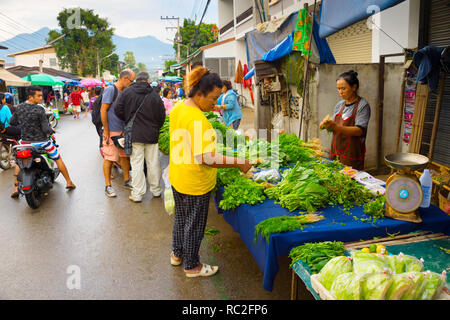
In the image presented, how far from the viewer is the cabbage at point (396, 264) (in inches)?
74.9

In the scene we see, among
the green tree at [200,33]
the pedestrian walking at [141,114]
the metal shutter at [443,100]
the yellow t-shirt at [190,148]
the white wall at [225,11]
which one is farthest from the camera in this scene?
the green tree at [200,33]

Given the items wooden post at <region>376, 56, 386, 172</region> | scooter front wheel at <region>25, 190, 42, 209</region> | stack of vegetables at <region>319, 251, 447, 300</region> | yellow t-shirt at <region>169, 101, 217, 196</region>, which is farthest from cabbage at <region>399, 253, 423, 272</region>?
scooter front wheel at <region>25, 190, 42, 209</region>

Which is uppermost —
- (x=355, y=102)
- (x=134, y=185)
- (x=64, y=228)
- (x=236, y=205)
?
(x=355, y=102)

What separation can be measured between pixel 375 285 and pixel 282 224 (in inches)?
34.3

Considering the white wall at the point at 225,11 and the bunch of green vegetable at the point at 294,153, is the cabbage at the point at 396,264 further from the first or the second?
the white wall at the point at 225,11

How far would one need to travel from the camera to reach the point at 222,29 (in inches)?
1194

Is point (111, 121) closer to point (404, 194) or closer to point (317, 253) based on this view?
point (317, 253)

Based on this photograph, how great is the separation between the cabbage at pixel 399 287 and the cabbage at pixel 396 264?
16 centimetres

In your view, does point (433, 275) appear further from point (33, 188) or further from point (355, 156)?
point (33, 188)

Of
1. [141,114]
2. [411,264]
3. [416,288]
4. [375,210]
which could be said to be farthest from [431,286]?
[141,114]

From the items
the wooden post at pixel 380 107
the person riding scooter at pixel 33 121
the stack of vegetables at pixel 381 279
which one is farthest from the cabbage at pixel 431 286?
the person riding scooter at pixel 33 121

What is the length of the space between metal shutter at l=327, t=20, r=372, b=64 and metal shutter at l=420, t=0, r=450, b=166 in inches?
117

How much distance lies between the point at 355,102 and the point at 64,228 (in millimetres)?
4517
